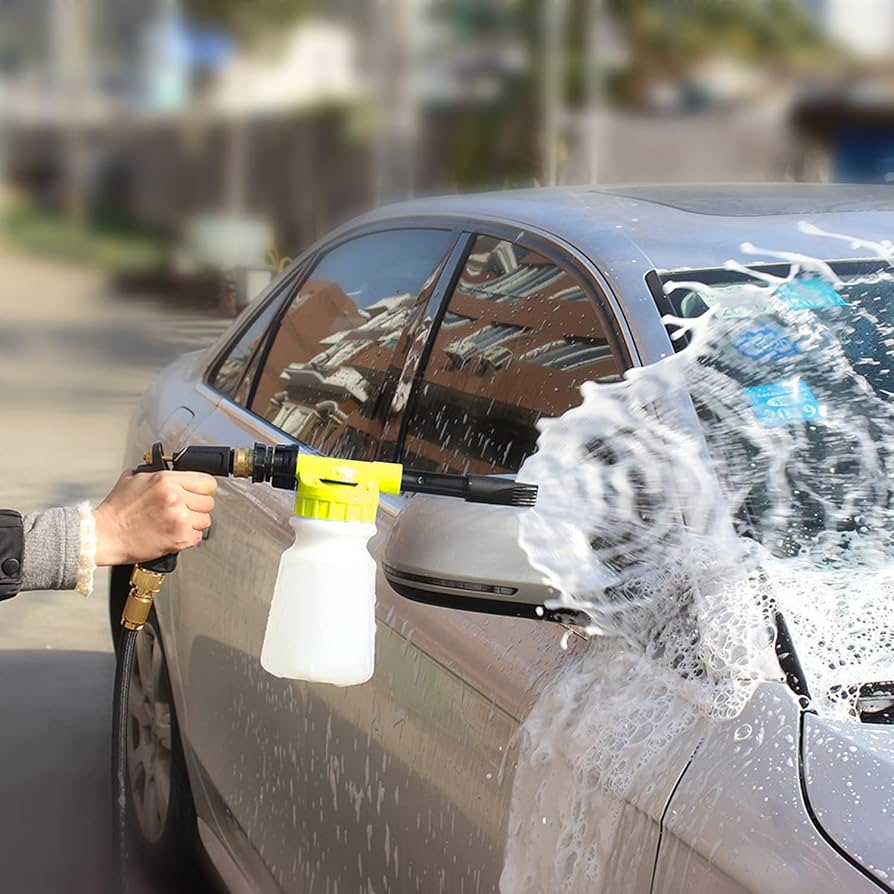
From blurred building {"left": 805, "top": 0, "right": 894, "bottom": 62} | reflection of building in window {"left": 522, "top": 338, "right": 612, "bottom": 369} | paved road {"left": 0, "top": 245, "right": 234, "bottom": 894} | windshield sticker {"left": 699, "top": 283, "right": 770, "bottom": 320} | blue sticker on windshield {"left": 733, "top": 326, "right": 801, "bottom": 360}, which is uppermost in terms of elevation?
blurred building {"left": 805, "top": 0, "right": 894, "bottom": 62}

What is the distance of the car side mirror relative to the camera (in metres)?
1.97

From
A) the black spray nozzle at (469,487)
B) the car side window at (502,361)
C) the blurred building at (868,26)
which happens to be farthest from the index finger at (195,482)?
the blurred building at (868,26)

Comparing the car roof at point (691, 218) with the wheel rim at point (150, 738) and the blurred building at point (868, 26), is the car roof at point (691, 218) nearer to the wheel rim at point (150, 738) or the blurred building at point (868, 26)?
the wheel rim at point (150, 738)

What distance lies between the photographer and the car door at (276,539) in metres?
2.87

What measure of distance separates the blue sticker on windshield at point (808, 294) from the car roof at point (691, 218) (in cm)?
8

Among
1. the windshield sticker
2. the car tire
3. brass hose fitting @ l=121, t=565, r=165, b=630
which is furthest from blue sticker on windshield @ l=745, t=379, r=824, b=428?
the car tire

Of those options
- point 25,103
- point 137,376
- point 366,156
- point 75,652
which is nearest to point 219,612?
point 75,652

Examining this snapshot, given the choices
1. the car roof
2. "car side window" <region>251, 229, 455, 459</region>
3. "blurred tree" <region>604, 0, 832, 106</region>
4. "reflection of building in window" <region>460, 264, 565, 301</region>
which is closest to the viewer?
the car roof

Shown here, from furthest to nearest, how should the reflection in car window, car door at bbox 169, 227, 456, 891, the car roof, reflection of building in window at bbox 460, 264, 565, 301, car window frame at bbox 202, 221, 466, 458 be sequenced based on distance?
the reflection in car window < car window frame at bbox 202, 221, 466, 458 < car door at bbox 169, 227, 456, 891 < reflection of building in window at bbox 460, 264, 565, 301 < the car roof

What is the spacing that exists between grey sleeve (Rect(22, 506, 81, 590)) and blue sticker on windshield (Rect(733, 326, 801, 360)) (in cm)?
92

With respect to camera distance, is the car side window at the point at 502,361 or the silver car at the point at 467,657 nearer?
the silver car at the point at 467,657

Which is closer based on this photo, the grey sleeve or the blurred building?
the grey sleeve

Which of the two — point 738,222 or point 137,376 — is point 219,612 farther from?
point 137,376

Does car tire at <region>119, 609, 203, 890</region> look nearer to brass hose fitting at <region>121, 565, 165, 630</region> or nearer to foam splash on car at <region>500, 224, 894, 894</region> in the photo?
brass hose fitting at <region>121, 565, 165, 630</region>
